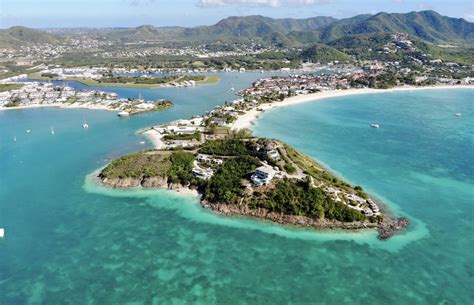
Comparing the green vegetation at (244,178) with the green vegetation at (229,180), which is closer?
the green vegetation at (244,178)

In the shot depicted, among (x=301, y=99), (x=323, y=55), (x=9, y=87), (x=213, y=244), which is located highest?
(x=323, y=55)

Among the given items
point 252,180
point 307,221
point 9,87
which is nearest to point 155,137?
point 252,180

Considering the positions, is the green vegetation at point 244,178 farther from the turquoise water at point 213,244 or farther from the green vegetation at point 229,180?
the turquoise water at point 213,244

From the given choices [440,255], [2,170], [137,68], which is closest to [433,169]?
[440,255]

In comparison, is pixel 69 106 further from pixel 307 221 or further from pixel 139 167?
pixel 307 221

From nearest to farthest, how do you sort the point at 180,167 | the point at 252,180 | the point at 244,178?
1. the point at 252,180
2. the point at 244,178
3. the point at 180,167

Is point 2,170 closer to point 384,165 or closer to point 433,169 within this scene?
point 384,165

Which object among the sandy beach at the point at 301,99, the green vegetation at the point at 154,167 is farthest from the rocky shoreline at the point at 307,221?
the sandy beach at the point at 301,99
